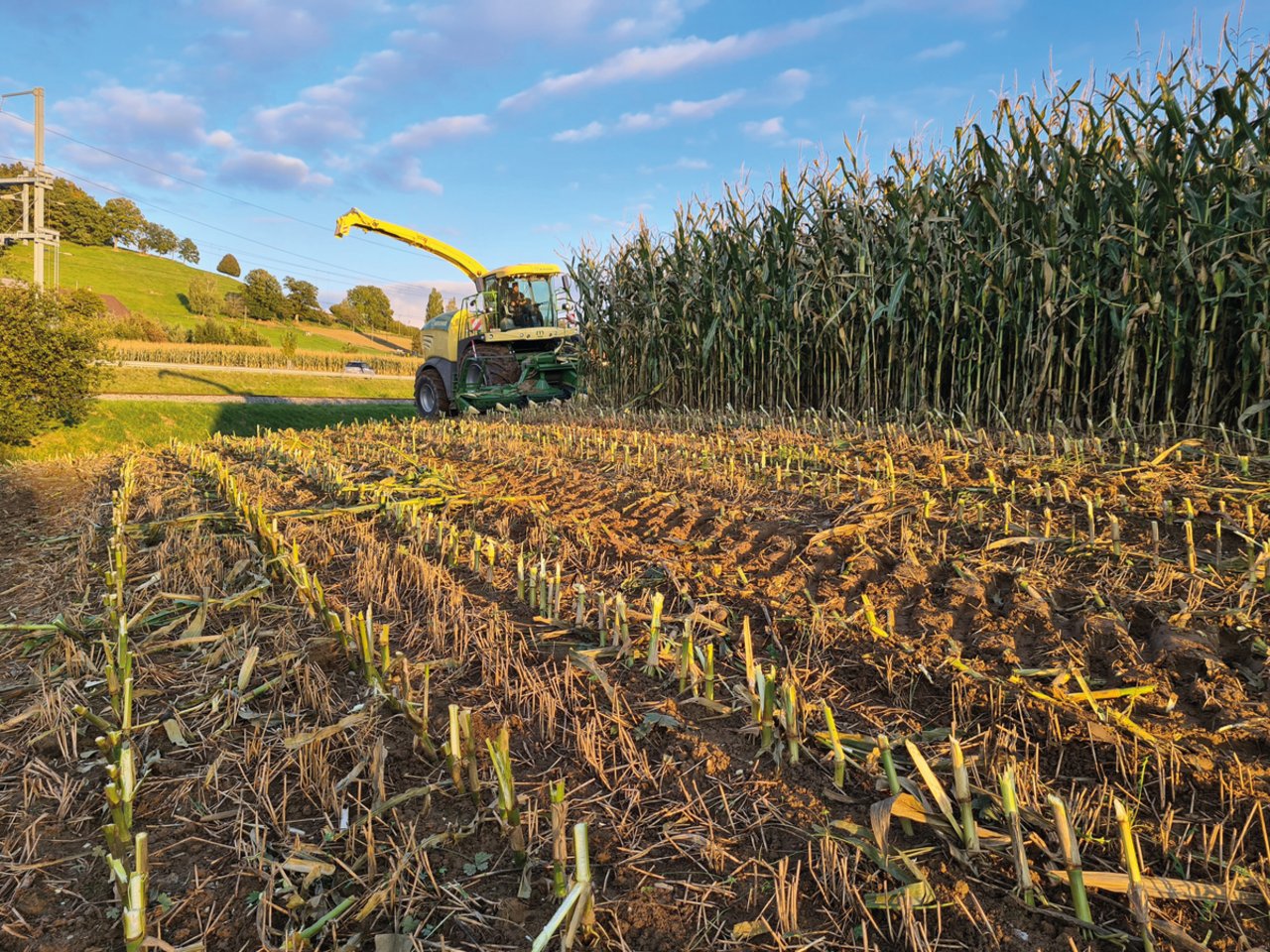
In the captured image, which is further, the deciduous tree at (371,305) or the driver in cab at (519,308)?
the deciduous tree at (371,305)

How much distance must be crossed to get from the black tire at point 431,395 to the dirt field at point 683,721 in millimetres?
8702

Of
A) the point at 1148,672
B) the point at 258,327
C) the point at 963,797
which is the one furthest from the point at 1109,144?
the point at 258,327

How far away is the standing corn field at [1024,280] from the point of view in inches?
192

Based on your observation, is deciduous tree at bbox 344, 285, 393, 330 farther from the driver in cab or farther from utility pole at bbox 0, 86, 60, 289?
the driver in cab

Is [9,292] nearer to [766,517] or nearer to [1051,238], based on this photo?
[766,517]

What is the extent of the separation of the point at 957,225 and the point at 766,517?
4.15m

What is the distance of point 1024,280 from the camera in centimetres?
595

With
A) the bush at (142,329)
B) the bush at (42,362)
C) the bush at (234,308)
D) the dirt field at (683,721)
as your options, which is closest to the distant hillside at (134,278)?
the bush at (234,308)

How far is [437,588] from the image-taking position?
119 inches

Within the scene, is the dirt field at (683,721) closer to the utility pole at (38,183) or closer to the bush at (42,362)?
the bush at (42,362)

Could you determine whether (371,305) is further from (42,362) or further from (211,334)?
(42,362)

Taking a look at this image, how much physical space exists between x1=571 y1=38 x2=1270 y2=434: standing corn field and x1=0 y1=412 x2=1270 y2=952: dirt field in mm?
1578

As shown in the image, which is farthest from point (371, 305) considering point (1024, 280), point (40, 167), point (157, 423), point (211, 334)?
point (1024, 280)

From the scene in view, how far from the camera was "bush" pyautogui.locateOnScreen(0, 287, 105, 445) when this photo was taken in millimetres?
10695
